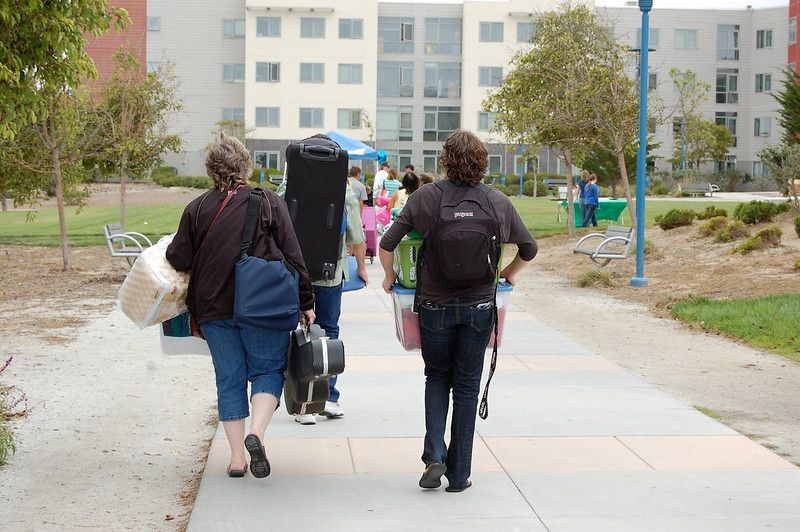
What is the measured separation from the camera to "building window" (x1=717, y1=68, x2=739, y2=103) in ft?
265

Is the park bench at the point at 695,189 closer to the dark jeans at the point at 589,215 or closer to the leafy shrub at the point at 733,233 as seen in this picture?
the dark jeans at the point at 589,215

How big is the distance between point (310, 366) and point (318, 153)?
5.26ft

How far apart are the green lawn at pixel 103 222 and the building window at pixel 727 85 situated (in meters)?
36.1

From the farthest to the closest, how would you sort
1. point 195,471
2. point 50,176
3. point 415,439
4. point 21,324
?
point 50,176 → point 21,324 → point 415,439 → point 195,471

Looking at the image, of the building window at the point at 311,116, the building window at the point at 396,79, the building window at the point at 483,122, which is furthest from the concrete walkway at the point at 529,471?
the building window at the point at 396,79

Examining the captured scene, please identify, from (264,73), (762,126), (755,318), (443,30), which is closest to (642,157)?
(755,318)

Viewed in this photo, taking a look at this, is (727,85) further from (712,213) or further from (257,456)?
(257,456)

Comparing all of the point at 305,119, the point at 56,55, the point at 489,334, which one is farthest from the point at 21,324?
the point at 305,119

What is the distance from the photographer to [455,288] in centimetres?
591

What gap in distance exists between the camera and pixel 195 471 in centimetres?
680

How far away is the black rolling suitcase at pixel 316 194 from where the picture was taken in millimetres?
7238

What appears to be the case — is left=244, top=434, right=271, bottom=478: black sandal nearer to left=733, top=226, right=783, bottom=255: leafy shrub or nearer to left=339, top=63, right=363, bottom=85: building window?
left=733, top=226, right=783, bottom=255: leafy shrub

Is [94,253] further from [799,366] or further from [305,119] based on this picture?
[305,119]

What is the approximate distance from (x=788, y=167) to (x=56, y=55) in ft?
60.0
